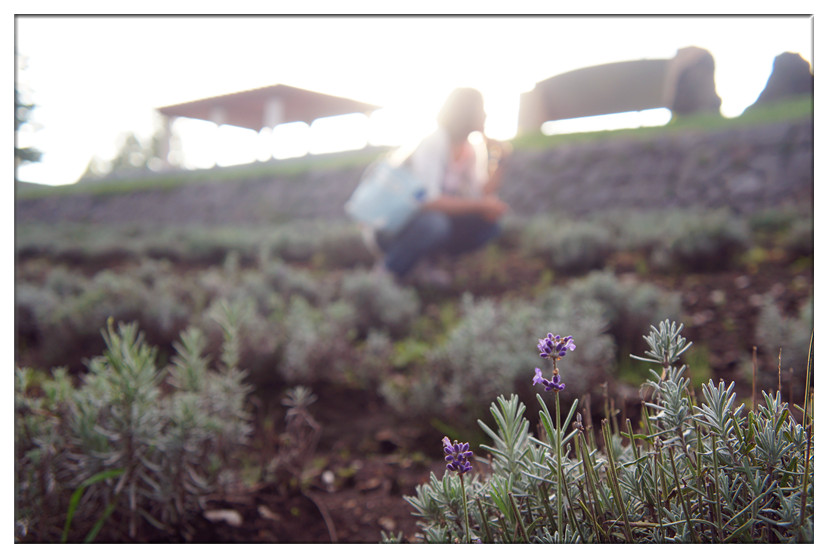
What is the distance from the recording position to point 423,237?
4961 millimetres

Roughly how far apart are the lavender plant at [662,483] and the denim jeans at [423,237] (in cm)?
394

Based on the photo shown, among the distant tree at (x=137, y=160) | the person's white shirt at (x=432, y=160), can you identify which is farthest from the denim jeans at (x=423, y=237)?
the distant tree at (x=137, y=160)

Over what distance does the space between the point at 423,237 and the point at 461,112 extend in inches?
46.9

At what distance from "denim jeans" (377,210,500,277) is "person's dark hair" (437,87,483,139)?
0.80 m

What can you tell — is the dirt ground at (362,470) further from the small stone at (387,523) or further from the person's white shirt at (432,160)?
the person's white shirt at (432,160)

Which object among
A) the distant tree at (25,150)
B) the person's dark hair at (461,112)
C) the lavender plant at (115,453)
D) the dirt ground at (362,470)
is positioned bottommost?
the dirt ground at (362,470)

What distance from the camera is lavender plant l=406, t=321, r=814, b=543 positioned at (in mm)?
898

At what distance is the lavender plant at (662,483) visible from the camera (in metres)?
0.90

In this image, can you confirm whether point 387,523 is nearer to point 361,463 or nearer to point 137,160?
point 361,463

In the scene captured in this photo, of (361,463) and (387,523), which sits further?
(361,463)

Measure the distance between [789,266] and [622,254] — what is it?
149 centimetres

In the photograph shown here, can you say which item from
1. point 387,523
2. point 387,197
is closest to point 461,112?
point 387,197

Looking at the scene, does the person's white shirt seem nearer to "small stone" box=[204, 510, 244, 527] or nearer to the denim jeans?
the denim jeans
